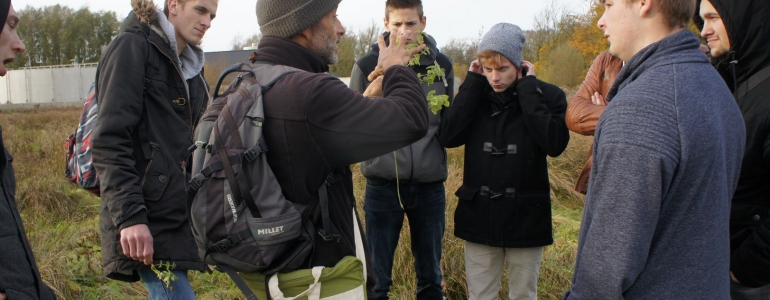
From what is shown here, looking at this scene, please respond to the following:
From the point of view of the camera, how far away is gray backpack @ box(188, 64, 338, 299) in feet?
7.22

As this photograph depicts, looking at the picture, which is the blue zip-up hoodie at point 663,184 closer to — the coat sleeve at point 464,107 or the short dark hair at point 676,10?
the short dark hair at point 676,10

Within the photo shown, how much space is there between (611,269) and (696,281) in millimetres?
296

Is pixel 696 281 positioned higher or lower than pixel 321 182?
lower

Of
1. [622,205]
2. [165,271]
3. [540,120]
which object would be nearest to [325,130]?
[622,205]

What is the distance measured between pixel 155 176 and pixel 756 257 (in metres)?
2.86

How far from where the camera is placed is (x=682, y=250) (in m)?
1.83

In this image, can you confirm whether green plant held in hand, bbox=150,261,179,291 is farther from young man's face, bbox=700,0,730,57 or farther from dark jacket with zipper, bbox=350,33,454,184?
young man's face, bbox=700,0,730,57

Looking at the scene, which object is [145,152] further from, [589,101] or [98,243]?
[98,243]


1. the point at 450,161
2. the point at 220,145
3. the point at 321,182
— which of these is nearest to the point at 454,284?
the point at 321,182

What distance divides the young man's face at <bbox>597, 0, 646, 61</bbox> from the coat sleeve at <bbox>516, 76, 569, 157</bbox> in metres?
1.56

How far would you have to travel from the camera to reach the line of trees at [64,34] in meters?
55.3

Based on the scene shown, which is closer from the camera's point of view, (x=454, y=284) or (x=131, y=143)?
(x=131, y=143)

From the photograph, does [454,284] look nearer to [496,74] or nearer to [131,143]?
[496,74]

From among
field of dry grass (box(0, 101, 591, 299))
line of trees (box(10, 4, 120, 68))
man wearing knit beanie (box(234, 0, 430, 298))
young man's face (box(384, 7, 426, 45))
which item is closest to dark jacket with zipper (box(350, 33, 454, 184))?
young man's face (box(384, 7, 426, 45))
